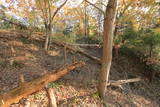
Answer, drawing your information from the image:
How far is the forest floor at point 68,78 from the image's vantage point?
4.87 metres

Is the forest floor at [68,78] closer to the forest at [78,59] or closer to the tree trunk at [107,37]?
the forest at [78,59]

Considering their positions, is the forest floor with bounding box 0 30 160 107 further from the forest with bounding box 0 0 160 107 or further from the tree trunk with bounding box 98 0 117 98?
the tree trunk with bounding box 98 0 117 98

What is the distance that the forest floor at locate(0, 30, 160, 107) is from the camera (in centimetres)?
487

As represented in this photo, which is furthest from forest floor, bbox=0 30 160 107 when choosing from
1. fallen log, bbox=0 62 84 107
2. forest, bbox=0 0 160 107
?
fallen log, bbox=0 62 84 107

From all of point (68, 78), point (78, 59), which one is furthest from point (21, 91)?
point (78, 59)

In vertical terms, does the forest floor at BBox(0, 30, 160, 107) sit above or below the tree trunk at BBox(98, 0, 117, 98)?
below

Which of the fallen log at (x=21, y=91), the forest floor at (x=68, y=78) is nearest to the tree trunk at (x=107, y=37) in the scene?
the forest floor at (x=68, y=78)

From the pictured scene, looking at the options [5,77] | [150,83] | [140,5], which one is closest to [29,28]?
[5,77]

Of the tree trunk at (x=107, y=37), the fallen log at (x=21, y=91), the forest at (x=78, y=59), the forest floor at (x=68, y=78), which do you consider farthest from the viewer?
the forest floor at (x=68, y=78)

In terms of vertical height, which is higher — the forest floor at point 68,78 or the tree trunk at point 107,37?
the tree trunk at point 107,37

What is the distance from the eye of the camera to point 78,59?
9.65 m

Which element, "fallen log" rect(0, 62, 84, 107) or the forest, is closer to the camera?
"fallen log" rect(0, 62, 84, 107)

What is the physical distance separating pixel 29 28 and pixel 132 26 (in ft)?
25.3

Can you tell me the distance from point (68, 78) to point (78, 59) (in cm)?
344
